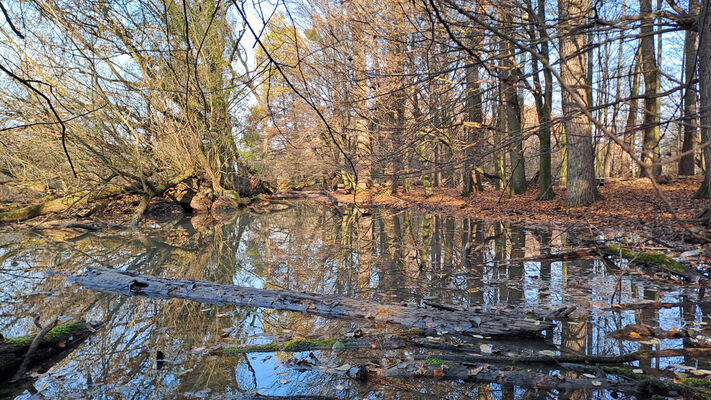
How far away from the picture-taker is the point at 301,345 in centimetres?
368

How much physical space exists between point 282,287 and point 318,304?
1.39 meters

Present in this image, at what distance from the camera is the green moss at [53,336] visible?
340cm

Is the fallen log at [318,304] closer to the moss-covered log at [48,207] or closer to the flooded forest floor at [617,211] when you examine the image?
the flooded forest floor at [617,211]

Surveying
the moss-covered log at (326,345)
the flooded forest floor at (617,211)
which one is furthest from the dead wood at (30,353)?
the flooded forest floor at (617,211)

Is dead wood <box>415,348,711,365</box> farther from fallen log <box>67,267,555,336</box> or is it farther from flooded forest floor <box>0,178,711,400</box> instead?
fallen log <box>67,267,555,336</box>

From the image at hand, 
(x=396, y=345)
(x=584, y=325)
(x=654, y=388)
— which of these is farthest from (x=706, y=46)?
(x=396, y=345)

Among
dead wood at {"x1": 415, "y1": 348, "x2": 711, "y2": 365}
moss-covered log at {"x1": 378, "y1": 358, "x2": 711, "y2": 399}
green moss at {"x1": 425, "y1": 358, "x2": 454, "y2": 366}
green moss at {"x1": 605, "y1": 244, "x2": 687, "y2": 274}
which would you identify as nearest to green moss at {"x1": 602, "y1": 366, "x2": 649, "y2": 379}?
moss-covered log at {"x1": 378, "y1": 358, "x2": 711, "y2": 399}

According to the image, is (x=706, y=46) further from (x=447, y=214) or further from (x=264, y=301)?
(x=447, y=214)

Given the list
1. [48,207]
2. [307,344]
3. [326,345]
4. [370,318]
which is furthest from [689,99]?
[48,207]

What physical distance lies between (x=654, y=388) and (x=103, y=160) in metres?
13.6

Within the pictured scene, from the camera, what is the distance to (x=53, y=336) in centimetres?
367

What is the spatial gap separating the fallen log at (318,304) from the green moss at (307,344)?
66cm

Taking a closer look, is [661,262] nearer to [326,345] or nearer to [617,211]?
[326,345]

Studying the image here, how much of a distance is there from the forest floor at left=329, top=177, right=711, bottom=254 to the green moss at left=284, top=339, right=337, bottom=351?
1.26m
